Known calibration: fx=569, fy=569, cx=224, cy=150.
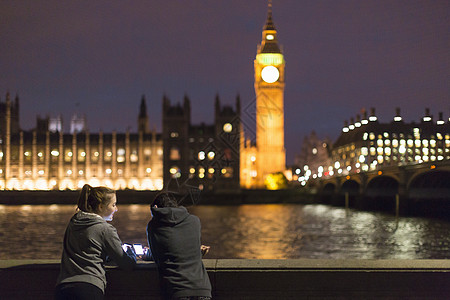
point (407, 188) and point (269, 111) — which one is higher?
point (269, 111)

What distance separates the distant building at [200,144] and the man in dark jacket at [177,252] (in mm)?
100867

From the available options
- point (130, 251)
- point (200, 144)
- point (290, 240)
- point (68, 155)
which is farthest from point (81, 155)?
point (130, 251)

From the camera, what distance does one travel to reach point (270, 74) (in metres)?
141

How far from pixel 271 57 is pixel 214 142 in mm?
43478

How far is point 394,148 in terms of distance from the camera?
145 metres

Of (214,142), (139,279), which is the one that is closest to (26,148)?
(214,142)

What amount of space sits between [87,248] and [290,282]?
7.33 ft

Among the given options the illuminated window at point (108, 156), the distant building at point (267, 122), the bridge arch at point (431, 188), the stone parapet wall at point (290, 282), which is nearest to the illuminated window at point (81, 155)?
the illuminated window at point (108, 156)

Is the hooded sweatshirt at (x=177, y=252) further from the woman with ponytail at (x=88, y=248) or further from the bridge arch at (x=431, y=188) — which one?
the bridge arch at (x=431, y=188)

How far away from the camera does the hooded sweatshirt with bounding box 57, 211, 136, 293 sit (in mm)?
4777

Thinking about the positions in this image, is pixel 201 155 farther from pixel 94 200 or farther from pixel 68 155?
pixel 94 200

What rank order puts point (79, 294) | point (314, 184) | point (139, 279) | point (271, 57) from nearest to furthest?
point (79, 294), point (139, 279), point (314, 184), point (271, 57)

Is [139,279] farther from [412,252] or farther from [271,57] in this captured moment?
[271,57]

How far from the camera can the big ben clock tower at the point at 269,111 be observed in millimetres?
133125
